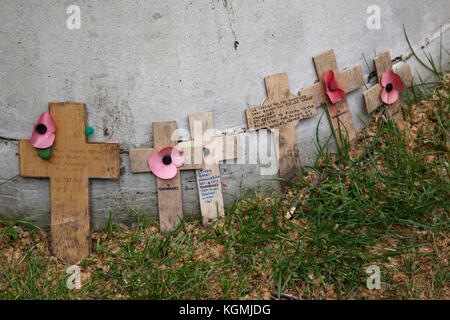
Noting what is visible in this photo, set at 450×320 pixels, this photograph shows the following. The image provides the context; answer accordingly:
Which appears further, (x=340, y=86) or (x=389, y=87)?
(x=389, y=87)

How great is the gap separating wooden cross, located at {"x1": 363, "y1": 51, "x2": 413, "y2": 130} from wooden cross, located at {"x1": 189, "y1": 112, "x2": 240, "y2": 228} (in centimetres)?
90

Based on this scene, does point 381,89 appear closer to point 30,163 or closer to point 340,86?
point 340,86

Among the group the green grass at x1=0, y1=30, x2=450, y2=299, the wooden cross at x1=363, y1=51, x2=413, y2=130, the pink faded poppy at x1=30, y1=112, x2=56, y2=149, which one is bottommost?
the green grass at x1=0, y1=30, x2=450, y2=299

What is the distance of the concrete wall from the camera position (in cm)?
230

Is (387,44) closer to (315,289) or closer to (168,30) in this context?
(168,30)

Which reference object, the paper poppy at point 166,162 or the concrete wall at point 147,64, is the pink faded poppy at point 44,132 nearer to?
the concrete wall at point 147,64

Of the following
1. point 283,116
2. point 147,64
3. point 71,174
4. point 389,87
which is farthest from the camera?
point 389,87

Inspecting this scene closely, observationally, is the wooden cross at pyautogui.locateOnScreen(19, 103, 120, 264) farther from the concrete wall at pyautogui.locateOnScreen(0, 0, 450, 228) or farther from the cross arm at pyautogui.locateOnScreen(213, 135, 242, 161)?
the cross arm at pyautogui.locateOnScreen(213, 135, 242, 161)

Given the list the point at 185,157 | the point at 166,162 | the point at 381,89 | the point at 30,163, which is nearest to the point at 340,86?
the point at 381,89

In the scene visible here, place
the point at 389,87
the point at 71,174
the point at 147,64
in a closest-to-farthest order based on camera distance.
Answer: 1. the point at 147,64
2. the point at 71,174
3. the point at 389,87

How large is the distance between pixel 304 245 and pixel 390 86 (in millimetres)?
1161

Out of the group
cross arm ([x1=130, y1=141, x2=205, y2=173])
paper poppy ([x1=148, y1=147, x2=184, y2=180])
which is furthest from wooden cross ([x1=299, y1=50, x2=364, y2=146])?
paper poppy ([x1=148, y1=147, x2=184, y2=180])

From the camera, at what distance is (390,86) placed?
281 cm
